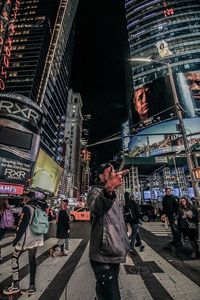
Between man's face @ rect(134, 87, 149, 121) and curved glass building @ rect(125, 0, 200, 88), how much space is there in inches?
673

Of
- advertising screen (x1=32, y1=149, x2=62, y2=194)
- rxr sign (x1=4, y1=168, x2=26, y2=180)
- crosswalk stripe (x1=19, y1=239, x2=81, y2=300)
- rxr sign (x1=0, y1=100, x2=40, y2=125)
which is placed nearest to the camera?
crosswalk stripe (x1=19, y1=239, x2=81, y2=300)

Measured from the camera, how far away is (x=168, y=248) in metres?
7.30

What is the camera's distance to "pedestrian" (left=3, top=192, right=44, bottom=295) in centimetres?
355

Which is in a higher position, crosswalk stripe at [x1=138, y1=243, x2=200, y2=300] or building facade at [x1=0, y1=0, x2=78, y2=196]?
building facade at [x1=0, y1=0, x2=78, y2=196]

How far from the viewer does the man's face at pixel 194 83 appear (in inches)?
1590

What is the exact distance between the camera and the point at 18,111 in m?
28.3

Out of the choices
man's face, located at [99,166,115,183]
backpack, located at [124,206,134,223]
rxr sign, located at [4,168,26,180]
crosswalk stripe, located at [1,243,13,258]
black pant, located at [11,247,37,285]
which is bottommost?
crosswalk stripe, located at [1,243,13,258]

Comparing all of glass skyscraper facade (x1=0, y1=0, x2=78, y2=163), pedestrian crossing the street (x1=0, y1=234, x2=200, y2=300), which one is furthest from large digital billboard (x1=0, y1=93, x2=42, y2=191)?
glass skyscraper facade (x1=0, y1=0, x2=78, y2=163)

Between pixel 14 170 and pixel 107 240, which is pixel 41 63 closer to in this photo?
pixel 14 170

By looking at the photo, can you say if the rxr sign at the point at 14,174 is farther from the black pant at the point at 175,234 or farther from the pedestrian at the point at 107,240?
the pedestrian at the point at 107,240

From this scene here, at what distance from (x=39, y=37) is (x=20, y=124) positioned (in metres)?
78.5

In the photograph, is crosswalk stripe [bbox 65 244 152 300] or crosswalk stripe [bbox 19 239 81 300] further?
crosswalk stripe [bbox 19 239 81 300]

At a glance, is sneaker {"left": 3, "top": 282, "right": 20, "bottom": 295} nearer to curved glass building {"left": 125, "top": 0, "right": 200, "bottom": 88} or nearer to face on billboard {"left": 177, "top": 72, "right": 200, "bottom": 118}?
face on billboard {"left": 177, "top": 72, "right": 200, "bottom": 118}

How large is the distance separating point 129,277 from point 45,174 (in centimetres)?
3263
